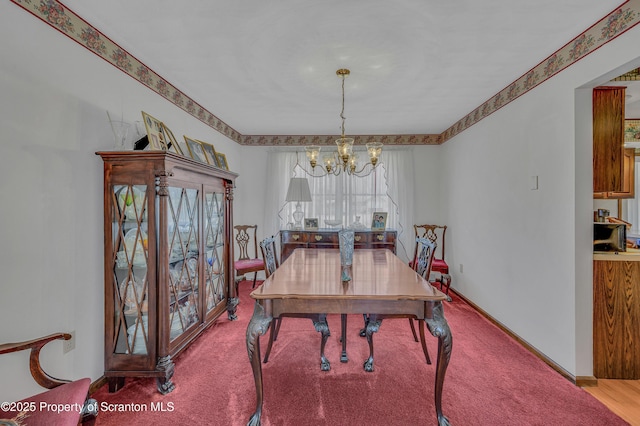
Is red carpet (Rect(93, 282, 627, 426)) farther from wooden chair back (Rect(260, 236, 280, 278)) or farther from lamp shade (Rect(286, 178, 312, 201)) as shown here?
lamp shade (Rect(286, 178, 312, 201))

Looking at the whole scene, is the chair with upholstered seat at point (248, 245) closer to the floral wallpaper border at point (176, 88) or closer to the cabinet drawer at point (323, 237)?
the cabinet drawer at point (323, 237)

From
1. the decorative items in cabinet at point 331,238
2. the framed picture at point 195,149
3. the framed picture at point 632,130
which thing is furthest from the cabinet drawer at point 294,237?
the framed picture at point 632,130

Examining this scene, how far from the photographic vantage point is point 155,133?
2.35 metres

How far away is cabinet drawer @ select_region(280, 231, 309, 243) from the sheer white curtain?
382 mm

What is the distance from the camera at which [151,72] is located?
7.99 feet

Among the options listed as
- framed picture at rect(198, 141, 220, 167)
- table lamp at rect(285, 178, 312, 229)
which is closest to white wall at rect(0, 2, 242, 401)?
framed picture at rect(198, 141, 220, 167)

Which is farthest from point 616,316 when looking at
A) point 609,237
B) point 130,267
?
point 130,267

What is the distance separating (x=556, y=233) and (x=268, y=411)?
2486 millimetres

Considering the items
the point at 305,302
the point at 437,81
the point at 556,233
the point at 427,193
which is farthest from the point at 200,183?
the point at 427,193

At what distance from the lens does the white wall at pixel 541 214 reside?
2.02 meters

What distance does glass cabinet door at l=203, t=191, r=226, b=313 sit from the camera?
2703 mm

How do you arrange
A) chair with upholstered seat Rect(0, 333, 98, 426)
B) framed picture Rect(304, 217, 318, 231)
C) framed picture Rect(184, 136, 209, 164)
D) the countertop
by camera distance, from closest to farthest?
chair with upholstered seat Rect(0, 333, 98, 426) < the countertop < framed picture Rect(184, 136, 209, 164) < framed picture Rect(304, 217, 318, 231)

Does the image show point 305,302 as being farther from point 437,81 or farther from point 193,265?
point 437,81

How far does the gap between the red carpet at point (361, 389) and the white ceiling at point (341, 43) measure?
244 cm
